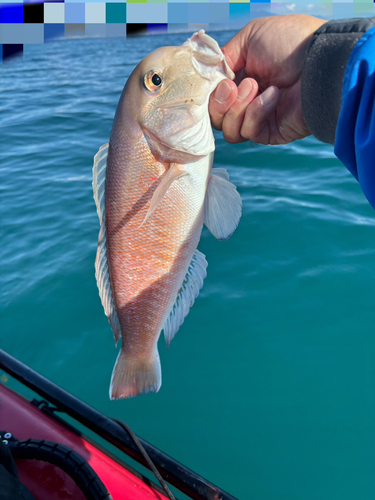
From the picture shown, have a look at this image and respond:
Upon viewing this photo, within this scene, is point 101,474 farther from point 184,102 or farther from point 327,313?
point 327,313

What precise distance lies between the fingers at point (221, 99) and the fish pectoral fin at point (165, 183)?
359mm

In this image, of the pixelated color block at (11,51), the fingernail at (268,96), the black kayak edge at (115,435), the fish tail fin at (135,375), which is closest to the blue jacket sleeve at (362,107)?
the fingernail at (268,96)

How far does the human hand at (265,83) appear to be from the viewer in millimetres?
1630

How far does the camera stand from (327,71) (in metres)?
1.27

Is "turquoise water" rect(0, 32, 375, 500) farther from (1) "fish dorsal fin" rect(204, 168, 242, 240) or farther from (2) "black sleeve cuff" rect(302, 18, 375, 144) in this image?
(2) "black sleeve cuff" rect(302, 18, 375, 144)

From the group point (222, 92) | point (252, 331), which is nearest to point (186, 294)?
point (222, 92)

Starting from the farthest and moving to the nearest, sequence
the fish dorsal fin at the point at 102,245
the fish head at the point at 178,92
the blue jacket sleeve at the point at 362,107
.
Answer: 1. the fish dorsal fin at the point at 102,245
2. the fish head at the point at 178,92
3. the blue jacket sleeve at the point at 362,107

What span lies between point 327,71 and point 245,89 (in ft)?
1.41

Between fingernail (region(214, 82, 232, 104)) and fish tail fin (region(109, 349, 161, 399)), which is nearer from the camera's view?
fingernail (region(214, 82, 232, 104))

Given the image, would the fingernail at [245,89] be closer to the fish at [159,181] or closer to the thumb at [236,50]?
the fish at [159,181]

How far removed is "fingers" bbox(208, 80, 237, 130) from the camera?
1553mm

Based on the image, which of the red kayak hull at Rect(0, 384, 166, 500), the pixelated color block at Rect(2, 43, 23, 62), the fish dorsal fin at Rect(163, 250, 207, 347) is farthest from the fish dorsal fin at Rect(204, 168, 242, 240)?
the pixelated color block at Rect(2, 43, 23, 62)

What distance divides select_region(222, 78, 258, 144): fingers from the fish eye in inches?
13.4

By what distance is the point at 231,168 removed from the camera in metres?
5.54
